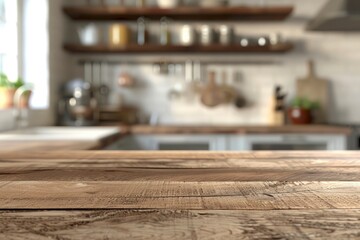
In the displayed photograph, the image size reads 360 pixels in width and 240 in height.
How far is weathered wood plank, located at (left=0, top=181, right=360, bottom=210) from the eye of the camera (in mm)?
613

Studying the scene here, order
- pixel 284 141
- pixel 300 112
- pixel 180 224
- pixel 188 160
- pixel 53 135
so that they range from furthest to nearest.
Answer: pixel 300 112 → pixel 284 141 → pixel 53 135 → pixel 188 160 → pixel 180 224

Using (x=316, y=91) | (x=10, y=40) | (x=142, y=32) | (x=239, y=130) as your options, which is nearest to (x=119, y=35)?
(x=142, y=32)

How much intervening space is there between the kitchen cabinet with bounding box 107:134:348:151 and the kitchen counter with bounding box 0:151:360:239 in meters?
1.99

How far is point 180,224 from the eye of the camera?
526 millimetres

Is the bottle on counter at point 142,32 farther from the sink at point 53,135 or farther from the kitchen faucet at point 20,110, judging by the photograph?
the sink at point 53,135

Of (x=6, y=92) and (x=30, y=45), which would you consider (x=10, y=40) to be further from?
(x=6, y=92)

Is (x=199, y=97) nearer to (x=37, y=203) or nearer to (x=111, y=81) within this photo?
(x=111, y=81)

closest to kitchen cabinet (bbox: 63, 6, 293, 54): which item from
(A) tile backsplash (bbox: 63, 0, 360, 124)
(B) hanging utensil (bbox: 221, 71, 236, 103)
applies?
(A) tile backsplash (bbox: 63, 0, 360, 124)

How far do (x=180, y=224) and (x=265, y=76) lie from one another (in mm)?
3271

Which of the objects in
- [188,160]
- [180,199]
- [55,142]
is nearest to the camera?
[180,199]

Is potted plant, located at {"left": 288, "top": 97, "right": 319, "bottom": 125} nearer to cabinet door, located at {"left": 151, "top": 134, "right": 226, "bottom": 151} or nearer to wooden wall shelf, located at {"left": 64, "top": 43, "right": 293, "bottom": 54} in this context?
wooden wall shelf, located at {"left": 64, "top": 43, "right": 293, "bottom": 54}

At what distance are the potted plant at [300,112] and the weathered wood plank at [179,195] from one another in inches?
106

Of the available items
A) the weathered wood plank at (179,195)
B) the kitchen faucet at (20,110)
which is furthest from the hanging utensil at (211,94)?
the weathered wood plank at (179,195)

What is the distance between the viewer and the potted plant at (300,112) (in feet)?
11.2
